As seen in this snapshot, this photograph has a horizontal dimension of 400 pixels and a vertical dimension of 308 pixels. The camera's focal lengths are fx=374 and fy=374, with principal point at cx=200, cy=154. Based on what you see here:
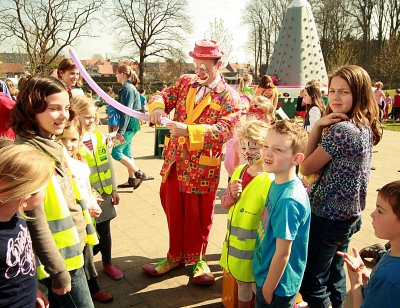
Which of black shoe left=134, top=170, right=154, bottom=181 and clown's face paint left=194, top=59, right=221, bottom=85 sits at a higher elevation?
clown's face paint left=194, top=59, right=221, bottom=85

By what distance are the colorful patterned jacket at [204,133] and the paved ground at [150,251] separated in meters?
0.84

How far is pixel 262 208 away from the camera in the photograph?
2.38m

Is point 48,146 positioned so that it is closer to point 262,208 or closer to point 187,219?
point 262,208

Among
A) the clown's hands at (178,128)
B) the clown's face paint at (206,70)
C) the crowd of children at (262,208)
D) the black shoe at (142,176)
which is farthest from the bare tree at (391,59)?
the crowd of children at (262,208)

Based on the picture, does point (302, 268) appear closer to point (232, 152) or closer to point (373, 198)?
point (232, 152)

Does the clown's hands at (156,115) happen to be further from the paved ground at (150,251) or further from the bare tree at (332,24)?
the bare tree at (332,24)

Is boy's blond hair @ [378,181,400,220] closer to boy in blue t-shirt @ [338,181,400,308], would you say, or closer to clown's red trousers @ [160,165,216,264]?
boy in blue t-shirt @ [338,181,400,308]

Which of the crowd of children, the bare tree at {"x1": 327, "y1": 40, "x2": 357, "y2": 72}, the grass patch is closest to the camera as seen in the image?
the crowd of children

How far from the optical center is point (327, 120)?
2.34 meters

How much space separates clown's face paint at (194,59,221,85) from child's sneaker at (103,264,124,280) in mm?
1815

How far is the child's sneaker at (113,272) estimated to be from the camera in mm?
3295

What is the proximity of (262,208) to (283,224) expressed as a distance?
0.45 meters

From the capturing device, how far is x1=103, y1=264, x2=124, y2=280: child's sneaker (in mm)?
3295

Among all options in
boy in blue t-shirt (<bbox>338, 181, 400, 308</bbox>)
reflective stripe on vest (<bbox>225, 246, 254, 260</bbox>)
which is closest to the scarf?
reflective stripe on vest (<bbox>225, 246, 254, 260</bbox>)
